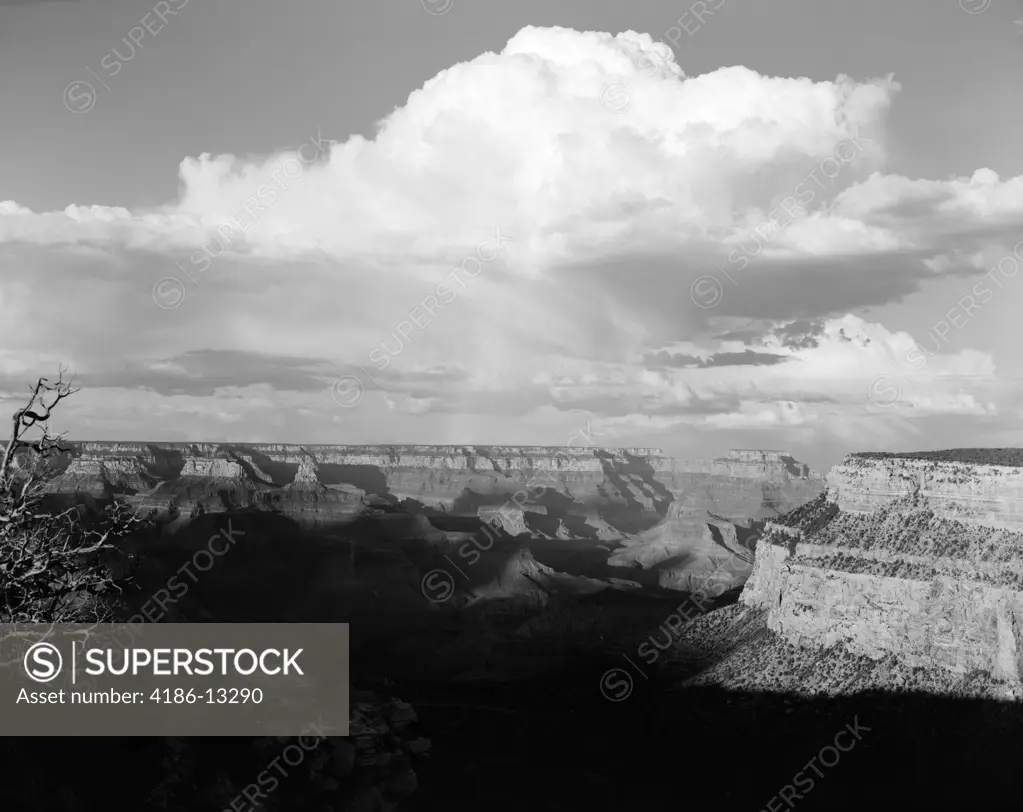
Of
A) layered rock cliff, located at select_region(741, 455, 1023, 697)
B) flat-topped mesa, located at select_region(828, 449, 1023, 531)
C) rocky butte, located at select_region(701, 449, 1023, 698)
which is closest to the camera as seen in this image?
rocky butte, located at select_region(701, 449, 1023, 698)

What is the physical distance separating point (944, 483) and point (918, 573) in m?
7.34

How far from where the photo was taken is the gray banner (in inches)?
891

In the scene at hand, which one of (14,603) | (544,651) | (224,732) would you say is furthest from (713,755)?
(14,603)

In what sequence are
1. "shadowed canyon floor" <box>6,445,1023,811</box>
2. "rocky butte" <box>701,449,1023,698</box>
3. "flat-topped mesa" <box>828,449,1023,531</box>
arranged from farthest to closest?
1. "flat-topped mesa" <box>828,449,1023,531</box>
2. "rocky butte" <box>701,449,1023,698</box>
3. "shadowed canyon floor" <box>6,445,1023,811</box>

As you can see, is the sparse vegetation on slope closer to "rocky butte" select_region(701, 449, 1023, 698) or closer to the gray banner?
"rocky butte" select_region(701, 449, 1023, 698)

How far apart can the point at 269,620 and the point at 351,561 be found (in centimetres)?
1582

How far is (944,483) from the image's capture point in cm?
6153

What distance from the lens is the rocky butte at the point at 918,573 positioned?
175 feet

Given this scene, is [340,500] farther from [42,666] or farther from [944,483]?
[42,666]

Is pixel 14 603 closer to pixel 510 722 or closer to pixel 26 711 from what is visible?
pixel 26 711

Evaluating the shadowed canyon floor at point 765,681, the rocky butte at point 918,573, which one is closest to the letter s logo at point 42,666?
the shadowed canyon floor at point 765,681

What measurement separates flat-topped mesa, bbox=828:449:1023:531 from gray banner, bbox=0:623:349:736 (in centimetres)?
4083

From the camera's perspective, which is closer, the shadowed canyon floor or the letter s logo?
the letter s logo

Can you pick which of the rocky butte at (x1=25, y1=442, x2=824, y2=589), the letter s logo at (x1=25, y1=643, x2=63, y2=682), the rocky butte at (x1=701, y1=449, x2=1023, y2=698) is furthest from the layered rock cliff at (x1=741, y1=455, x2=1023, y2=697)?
the rocky butte at (x1=25, y1=442, x2=824, y2=589)
